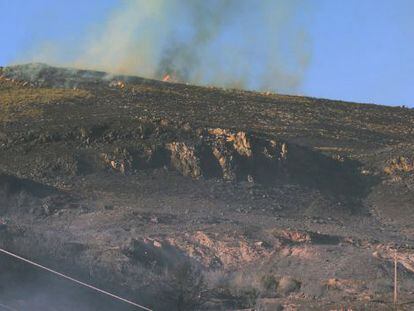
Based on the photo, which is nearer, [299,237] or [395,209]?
[299,237]

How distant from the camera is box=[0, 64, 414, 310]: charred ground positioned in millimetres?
20312

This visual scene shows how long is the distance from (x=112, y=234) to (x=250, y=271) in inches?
219

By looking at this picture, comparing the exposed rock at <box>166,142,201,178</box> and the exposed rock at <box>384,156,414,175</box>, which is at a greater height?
the exposed rock at <box>384,156,414,175</box>

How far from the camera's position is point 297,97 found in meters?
68.0

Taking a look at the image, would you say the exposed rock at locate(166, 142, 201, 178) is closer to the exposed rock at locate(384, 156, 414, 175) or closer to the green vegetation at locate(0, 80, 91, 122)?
the exposed rock at locate(384, 156, 414, 175)

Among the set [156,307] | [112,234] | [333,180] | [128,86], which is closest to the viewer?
[156,307]

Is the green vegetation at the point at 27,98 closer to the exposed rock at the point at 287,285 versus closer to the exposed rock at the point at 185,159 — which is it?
the exposed rock at the point at 185,159

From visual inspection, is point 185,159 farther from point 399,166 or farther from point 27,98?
point 27,98

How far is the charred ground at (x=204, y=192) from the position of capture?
2031 cm

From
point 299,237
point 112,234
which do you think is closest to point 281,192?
point 299,237

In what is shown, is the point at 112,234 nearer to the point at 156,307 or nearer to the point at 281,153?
the point at 156,307

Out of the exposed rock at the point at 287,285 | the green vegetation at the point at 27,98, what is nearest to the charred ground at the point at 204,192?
the exposed rock at the point at 287,285

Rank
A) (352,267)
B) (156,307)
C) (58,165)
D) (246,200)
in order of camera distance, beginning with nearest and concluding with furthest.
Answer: (156,307), (352,267), (246,200), (58,165)

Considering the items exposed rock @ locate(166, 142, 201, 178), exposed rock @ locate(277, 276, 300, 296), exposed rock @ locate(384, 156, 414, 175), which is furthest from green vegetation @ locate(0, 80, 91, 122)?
exposed rock @ locate(277, 276, 300, 296)
